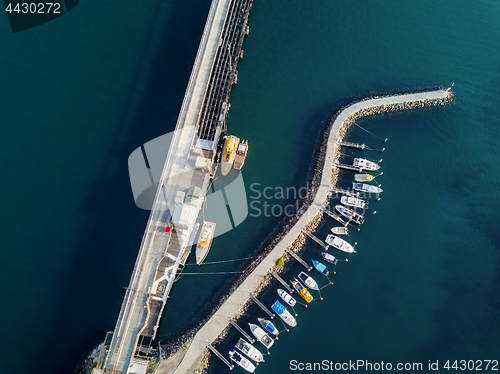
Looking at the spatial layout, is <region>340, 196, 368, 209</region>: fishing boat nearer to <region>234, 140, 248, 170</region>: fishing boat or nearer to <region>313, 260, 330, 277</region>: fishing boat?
<region>313, 260, 330, 277</region>: fishing boat

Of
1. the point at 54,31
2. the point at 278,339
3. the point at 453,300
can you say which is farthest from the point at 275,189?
the point at 54,31

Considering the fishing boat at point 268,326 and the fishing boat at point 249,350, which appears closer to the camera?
the fishing boat at point 249,350

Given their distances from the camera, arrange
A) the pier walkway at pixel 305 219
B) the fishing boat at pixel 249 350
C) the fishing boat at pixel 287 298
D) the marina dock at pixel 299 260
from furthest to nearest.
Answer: the marina dock at pixel 299 260 < the fishing boat at pixel 287 298 < the pier walkway at pixel 305 219 < the fishing boat at pixel 249 350

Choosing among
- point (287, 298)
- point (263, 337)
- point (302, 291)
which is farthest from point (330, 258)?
point (263, 337)

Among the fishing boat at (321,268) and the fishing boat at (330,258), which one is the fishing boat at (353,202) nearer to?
the fishing boat at (330,258)

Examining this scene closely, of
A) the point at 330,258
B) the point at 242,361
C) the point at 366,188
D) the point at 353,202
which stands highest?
the point at 366,188

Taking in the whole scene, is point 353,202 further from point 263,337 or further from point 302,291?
point 263,337

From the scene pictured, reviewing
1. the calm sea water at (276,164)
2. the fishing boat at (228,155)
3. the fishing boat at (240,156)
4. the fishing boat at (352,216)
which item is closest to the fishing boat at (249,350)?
the calm sea water at (276,164)

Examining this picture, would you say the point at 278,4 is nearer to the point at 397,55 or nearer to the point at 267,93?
the point at 267,93
